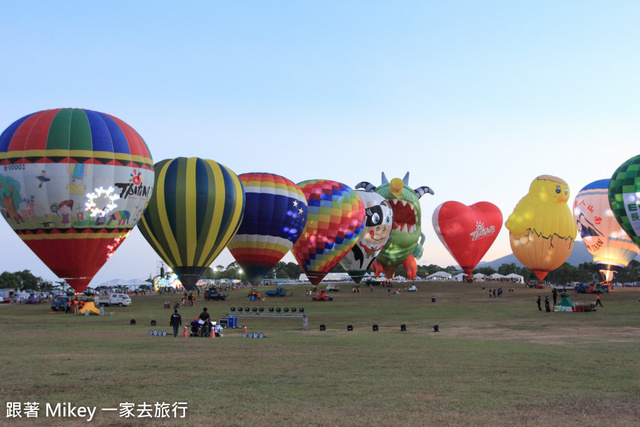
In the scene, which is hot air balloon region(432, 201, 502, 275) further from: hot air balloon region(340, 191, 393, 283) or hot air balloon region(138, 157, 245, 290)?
hot air balloon region(138, 157, 245, 290)

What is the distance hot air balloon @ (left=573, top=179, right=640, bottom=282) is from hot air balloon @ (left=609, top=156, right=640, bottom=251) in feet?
57.5

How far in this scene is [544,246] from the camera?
73188 millimetres

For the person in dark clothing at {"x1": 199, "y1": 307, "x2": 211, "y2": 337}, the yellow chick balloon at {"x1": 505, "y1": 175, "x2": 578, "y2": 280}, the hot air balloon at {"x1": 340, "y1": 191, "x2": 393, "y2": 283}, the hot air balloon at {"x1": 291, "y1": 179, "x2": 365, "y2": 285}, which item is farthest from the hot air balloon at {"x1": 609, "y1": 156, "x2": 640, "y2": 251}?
the person in dark clothing at {"x1": 199, "y1": 307, "x2": 211, "y2": 337}

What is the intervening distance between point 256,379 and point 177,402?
10.1ft

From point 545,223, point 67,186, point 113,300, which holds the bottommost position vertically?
point 113,300

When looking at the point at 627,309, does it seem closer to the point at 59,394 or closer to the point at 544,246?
the point at 544,246

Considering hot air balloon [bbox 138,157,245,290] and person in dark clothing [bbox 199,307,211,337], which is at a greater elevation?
hot air balloon [bbox 138,157,245,290]

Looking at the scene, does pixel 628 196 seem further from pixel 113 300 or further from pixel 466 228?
pixel 113 300

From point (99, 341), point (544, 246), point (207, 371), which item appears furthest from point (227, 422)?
point (544, 246)

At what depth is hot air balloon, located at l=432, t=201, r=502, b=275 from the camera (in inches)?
3175

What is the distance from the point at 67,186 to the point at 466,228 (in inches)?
2179

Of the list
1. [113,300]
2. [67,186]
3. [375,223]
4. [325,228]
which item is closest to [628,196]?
[375,223]

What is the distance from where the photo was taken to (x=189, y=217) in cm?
4369

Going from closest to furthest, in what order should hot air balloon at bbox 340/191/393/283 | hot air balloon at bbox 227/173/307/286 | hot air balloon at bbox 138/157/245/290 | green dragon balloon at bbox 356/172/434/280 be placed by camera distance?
hot air balloon at bbox 138/157/245/290 < hot air balloon at bbox 227/173/307/286 < hot air balloon at bbox 340/191/393/283 < green dragon balloon at bbox 356/172/434/280
